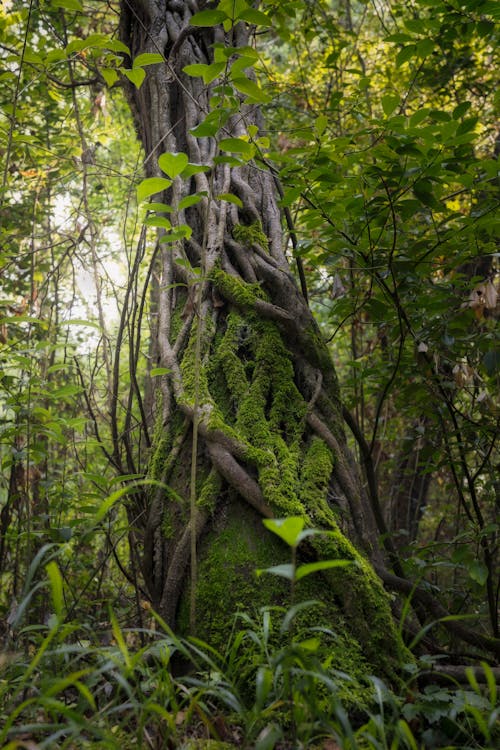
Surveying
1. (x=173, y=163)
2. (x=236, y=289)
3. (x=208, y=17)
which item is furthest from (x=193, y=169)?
(x=236, y=289)

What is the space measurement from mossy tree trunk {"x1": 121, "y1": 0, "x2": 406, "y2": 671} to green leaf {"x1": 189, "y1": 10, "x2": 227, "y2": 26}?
362 mm

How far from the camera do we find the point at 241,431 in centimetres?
173

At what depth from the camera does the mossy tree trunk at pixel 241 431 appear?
1.48 m

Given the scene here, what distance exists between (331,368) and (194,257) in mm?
761

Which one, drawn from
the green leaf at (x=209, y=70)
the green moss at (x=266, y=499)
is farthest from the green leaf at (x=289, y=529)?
the green leaf at (x=209, y=70)

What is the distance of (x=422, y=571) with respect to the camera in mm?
2088

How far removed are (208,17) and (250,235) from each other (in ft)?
2.90

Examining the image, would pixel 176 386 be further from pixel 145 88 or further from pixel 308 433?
pixel 145 88

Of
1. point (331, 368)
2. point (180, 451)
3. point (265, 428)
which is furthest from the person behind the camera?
point (331, 368)

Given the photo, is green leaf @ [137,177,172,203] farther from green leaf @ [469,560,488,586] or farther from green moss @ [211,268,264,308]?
green leaf @ [469,560,488,586]

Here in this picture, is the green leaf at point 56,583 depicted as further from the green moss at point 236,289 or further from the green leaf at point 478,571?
the green leaf at point 478,571

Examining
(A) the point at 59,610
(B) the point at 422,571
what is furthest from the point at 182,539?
(B) the point at 422,571

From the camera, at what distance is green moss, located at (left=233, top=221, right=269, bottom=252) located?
2203 mm

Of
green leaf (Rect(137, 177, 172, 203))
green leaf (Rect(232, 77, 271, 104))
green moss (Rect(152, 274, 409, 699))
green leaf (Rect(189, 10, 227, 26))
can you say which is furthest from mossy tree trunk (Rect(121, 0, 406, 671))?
green leaf (Rect(189, 10, 227, 26))
